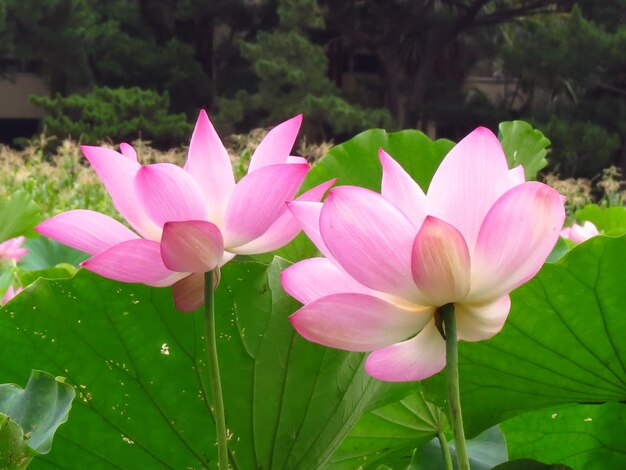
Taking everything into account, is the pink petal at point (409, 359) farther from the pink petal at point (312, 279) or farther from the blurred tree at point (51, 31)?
the blurred tree at point (51, 31)

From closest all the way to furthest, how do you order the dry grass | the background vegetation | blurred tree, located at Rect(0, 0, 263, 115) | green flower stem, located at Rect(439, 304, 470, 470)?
1. green flower stem, located at Rect(439, 304, 470, 470)
2. the dry grass
3. the background vegetation
4. blurred tree, located at Rect(0, 0, 263, 115)

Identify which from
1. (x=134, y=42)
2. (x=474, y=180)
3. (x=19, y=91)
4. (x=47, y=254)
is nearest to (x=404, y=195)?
(x=474, y=180)

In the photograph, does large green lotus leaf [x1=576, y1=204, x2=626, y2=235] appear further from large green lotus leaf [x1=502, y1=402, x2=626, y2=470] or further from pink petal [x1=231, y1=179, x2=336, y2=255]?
pink petal [x1=231, y1=179, x2=336, y2=255]

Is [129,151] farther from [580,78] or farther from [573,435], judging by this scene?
[580,78]

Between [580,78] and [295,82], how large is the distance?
344 cm

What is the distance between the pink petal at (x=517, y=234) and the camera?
10.0 inches

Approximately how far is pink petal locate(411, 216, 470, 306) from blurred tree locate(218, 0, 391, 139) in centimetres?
1129

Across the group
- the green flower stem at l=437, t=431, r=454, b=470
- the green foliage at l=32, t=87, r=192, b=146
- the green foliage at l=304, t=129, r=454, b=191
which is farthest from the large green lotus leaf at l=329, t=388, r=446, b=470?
the green foliage at l=32, t=87, r=192, b=146

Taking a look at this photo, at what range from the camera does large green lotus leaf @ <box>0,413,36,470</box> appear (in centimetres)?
27

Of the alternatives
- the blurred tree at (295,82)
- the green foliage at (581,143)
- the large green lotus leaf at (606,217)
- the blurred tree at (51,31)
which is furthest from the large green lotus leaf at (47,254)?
the blurred tree at (51,31)

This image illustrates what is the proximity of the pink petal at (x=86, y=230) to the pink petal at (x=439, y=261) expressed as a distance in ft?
0.33

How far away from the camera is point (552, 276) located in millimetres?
340

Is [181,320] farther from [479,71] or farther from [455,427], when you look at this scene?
[479,71]

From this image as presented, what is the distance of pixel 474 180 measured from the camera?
10.6 inches
